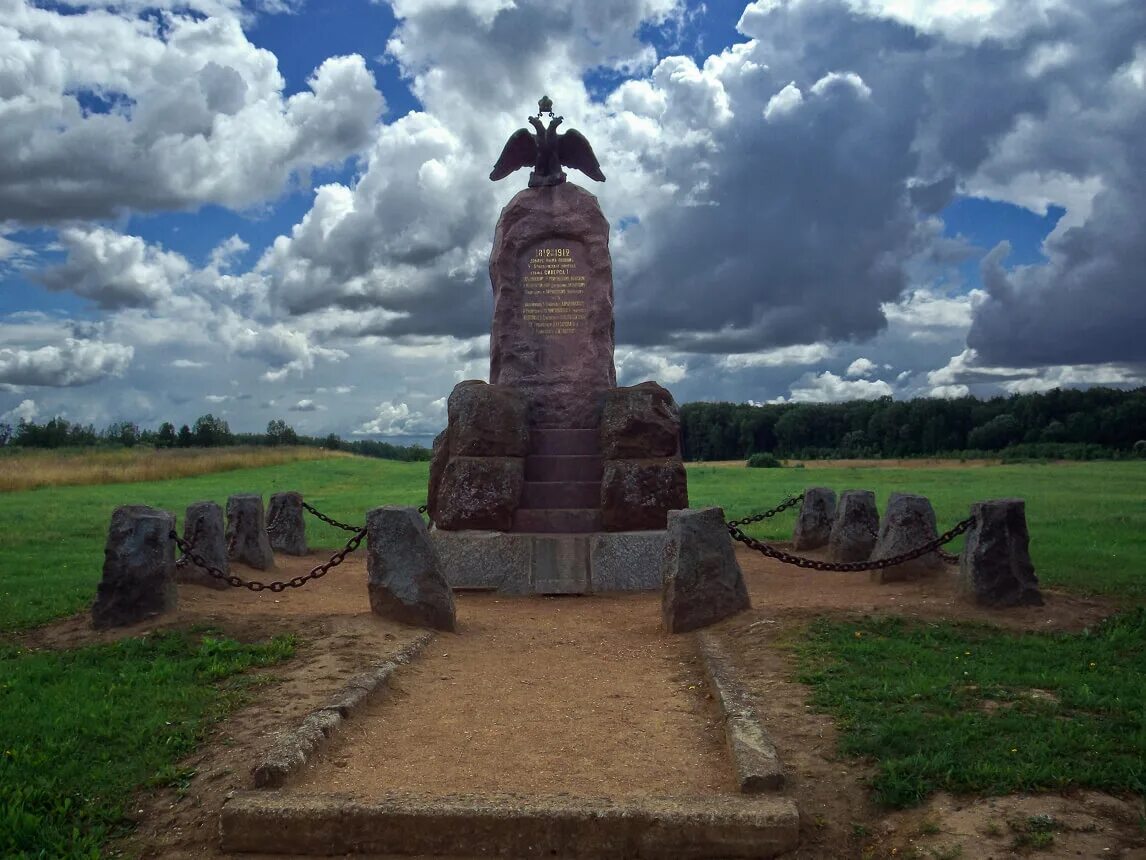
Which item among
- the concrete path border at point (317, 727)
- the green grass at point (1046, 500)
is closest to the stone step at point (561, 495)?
the green grass at point (1046, 500)

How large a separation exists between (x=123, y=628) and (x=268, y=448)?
39770mm

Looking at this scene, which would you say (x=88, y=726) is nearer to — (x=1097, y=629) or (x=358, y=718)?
(x=358, y=718)

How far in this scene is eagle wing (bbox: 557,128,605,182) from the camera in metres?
14.6

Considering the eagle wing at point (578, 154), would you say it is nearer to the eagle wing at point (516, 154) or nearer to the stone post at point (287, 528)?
the eagle wing at point (516, 154)

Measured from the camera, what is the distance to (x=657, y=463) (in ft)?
38.5

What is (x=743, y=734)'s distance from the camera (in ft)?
17.8

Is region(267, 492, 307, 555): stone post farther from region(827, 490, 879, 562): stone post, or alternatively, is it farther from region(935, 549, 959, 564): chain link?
region(935, 549, 959, 564): chain link

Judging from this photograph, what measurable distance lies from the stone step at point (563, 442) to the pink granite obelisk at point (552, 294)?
35.3 inches

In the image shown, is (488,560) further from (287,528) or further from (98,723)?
(98,723)

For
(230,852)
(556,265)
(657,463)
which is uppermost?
(556,265)

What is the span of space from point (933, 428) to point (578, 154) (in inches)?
1541

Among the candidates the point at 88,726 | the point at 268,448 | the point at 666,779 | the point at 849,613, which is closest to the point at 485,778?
the point at 666,779

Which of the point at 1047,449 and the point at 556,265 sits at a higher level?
the point at 556,265

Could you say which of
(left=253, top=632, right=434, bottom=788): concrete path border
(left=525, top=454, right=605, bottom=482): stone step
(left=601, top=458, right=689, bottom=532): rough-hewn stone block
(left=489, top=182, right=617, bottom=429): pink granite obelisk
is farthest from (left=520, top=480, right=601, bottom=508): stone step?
(left=253, top=632, right=434, bottom=788): concrete path border
